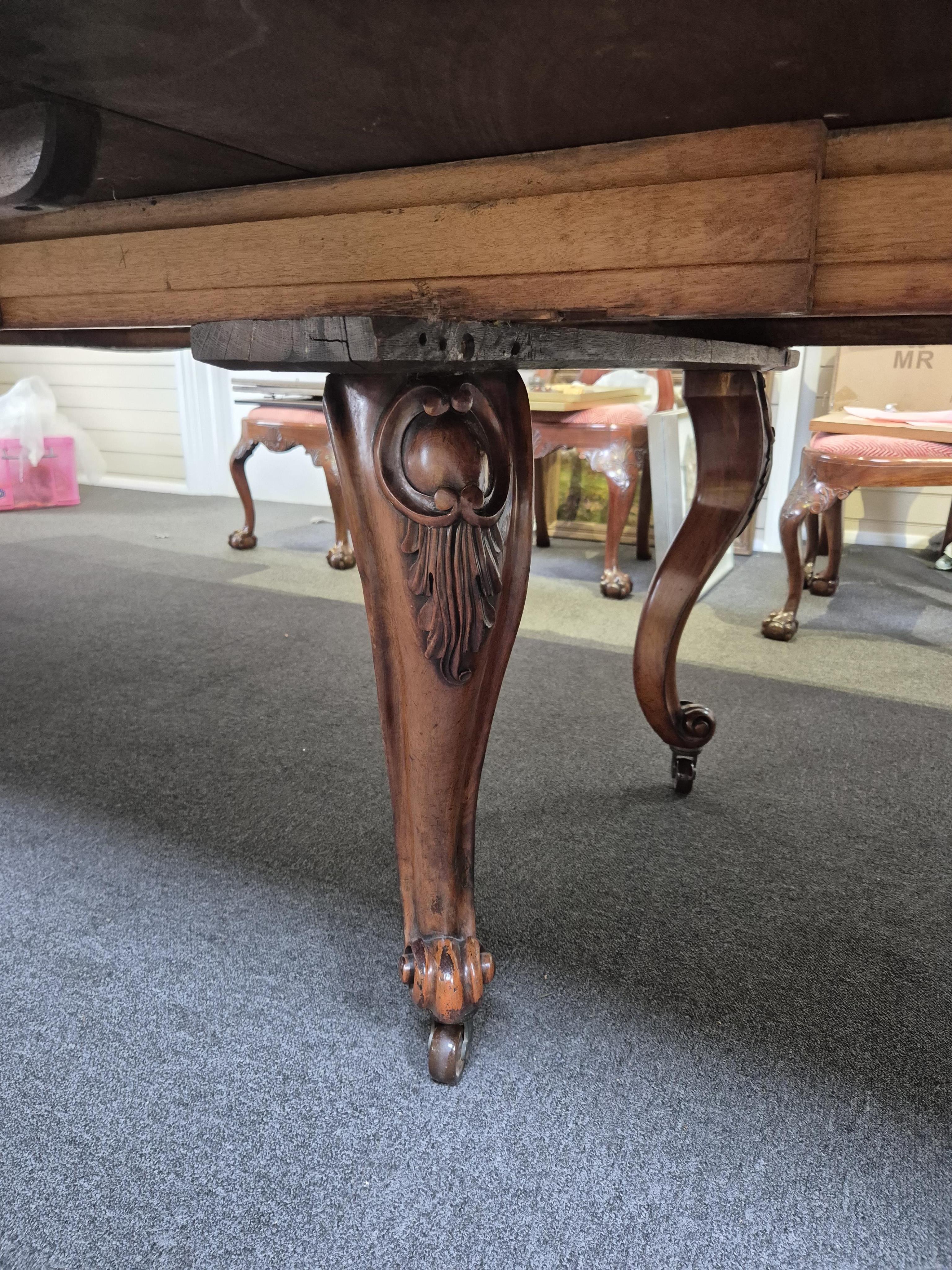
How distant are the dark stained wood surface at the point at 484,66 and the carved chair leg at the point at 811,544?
6.74ft

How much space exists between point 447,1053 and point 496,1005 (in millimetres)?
105

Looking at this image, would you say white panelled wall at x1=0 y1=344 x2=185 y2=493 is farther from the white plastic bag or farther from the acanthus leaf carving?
the acanthus leaf carving

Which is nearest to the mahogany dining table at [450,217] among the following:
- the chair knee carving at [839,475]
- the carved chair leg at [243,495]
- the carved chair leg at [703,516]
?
the carved chair leg at [703,516]

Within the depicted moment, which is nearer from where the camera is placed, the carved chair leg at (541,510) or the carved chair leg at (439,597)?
the carved chair leg at (439,597)

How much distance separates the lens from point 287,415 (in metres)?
2.57

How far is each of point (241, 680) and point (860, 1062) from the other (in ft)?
3.97

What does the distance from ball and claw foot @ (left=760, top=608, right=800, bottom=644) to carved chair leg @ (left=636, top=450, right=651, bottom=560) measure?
83 centimetres

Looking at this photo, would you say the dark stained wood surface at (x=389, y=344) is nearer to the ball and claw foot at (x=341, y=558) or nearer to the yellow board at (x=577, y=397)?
the yellow board at (x=577, y=397)

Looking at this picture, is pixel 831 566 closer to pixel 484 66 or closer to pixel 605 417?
pixel 605 417

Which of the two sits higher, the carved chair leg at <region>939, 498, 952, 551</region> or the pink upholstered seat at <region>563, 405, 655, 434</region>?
the pink upholstered seat at <region>563, 405, 655, 434</region>

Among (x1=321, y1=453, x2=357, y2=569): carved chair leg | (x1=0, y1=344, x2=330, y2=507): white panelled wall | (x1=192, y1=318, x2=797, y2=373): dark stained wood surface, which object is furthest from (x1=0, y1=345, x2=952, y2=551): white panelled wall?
(x1=192, y1=318, x2=797, y2=373): dark stained wood surface

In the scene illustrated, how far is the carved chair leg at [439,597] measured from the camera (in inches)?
21.3

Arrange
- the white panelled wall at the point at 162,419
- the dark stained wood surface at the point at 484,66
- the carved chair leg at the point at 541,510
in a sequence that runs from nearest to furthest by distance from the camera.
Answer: the dark stained wood surface at the point at 484,66
the carved chair leg at the point at 541,510
the white panelled wall at the point at 162,419

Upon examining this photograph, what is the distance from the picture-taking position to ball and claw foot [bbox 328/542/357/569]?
2.50 metres
